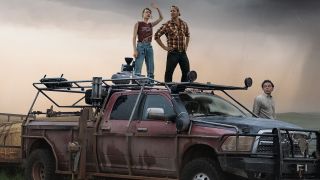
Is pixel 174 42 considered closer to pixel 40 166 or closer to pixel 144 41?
pixel 144 41

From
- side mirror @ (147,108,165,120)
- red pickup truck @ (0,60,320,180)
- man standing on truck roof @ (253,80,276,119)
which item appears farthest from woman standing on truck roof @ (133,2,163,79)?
side mirror @ (147,108,165,120)

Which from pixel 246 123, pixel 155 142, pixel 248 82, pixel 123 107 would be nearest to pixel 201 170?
pixel 246 123

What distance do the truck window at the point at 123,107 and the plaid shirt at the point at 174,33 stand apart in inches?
122

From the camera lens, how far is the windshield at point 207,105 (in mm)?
11023

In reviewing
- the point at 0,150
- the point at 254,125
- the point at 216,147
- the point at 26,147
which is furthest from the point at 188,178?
the point at 0,150

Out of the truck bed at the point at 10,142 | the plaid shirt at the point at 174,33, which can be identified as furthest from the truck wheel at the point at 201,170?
the truck bed at the point at 10,142

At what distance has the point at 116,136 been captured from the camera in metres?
11.7

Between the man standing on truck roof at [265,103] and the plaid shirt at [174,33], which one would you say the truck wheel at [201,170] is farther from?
the plaid shirt at [174,33]

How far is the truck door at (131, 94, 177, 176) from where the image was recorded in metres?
10.7

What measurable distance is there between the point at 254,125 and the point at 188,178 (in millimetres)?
1290

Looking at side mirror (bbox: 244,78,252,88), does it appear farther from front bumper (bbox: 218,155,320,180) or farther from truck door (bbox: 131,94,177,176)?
front bumper (bbox: 218,155,320,180)

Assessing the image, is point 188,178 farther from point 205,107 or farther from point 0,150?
point 0,150

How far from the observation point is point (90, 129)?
40.3 feet

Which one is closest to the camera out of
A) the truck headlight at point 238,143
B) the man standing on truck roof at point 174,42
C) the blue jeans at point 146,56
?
the truck headlight at point 238,143
